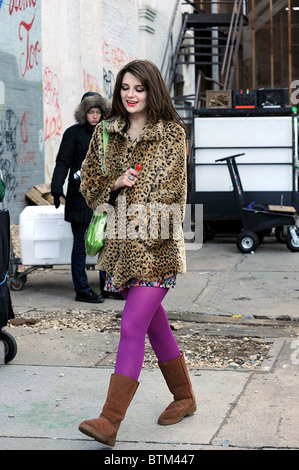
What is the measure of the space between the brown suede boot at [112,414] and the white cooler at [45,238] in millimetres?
4075

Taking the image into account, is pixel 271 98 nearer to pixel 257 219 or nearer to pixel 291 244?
pixel 257 219

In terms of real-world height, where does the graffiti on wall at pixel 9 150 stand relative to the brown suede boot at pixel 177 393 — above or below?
above

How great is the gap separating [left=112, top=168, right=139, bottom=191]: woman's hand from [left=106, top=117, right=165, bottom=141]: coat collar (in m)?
0.19

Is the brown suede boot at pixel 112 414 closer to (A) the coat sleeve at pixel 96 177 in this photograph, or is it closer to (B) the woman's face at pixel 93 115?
(A) the coat sleeve at pixel 96 177

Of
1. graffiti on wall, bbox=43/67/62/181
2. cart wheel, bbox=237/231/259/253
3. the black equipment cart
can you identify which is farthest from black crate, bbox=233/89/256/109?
graffiti on wall, bbox=43/67/62/181

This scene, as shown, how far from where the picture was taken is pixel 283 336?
20.3 feet

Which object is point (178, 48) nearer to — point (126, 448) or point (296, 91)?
point (296, 91)

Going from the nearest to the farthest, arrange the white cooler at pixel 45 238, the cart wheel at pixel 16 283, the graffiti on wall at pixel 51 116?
the white cooler at pixel 45 238 < the cart wheel at pixel 16 283 < the graffiti on wall at pixel 51 116

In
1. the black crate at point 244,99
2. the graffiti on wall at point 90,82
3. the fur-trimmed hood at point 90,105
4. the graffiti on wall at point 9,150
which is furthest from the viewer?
the graffiti on wall at point 90,82

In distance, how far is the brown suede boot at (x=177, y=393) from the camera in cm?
411

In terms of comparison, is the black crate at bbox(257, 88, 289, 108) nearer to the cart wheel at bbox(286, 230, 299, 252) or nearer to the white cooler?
the cart wheel at bbox(286, 230, 299, 252)

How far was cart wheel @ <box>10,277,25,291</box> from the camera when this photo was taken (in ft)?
26.6

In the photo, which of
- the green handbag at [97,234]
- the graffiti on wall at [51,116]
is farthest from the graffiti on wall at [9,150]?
the green handbag at [97,234]

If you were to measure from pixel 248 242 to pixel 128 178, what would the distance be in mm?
6988
